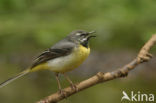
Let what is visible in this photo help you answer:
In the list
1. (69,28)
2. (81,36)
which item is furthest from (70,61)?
(69,28)

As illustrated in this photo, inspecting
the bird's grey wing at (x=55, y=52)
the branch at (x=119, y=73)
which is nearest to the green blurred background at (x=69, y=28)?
the bird's grey wing at (x=55, y=52)

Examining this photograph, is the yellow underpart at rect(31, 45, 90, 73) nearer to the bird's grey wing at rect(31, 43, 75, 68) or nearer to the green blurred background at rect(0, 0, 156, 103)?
the bird's grey wing at rect(31, 43, 75, 68)

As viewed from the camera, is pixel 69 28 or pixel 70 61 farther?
pixel 69 28

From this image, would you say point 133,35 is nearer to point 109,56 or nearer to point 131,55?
point 131,55

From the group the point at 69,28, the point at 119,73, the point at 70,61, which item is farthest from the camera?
the point at 69,28

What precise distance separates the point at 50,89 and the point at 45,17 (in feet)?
5.19

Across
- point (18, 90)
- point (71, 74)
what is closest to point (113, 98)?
point (18, 90)

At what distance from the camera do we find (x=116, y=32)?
233 inches

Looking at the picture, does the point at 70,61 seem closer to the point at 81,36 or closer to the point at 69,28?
the point at 81,36

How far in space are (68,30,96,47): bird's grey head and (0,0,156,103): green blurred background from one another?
178 cm

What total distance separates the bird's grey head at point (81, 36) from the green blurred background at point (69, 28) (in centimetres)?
178

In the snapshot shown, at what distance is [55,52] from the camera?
2287mm

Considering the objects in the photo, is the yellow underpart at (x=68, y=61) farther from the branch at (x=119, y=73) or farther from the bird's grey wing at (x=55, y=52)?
the branch at (x=119, y=73)

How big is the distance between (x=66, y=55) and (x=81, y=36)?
145 millimetres
